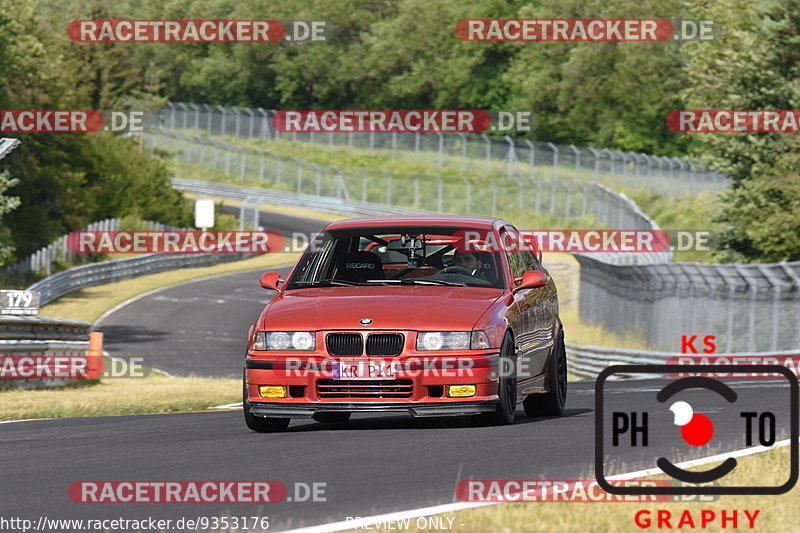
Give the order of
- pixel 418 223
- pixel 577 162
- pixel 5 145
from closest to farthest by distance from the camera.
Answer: pixel 418 223
pixel 5 145
pixel 577 162

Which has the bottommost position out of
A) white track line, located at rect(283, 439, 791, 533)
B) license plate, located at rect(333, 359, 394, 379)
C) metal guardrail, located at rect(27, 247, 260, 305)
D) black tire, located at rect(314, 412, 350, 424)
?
metal guardrail, located at rect(27, 247, 260, 305)

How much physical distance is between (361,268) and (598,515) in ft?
16.6

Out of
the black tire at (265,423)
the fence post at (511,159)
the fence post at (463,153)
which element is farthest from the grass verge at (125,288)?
the black tire at (265,423)

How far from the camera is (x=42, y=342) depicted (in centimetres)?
2139

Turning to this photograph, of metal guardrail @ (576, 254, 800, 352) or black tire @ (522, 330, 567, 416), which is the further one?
metal guardrail @ (576, 254, 800, 352)

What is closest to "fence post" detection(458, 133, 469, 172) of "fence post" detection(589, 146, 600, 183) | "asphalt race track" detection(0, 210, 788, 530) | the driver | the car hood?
"fence post" detection(589, 146, 600, 183)

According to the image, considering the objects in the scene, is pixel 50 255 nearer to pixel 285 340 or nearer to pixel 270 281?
pixel 270 281

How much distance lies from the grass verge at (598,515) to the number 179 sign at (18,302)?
47.4 ft

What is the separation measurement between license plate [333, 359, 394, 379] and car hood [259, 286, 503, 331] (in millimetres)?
272

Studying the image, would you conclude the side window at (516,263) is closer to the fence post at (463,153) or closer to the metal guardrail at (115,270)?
the metal guardrail at (115,270)

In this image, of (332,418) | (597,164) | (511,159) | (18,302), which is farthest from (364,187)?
(332,418)

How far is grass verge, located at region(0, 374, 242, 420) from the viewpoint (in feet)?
53.7

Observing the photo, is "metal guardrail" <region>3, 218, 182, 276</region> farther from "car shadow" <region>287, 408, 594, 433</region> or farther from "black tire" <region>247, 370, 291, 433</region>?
"black tire" <region>247, 370, 291, 433</region>

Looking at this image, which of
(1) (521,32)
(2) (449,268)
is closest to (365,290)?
(2) (449,268)
